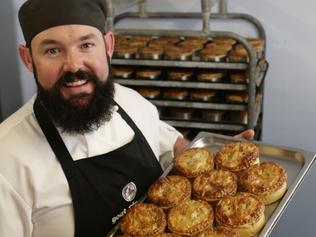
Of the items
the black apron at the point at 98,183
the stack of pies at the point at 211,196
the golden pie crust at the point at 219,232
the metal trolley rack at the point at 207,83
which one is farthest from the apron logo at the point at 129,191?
the metal trolley rack at the point at 207,83

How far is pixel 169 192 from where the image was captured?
4.41 ft

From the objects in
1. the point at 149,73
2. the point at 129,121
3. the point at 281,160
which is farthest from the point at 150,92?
the point at 281,160

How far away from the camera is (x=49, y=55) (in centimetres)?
130

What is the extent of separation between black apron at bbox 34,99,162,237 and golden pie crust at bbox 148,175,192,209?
13cm

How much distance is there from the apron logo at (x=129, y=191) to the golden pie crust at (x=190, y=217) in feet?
0.64

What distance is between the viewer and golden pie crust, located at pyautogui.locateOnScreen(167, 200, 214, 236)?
4.02 ft

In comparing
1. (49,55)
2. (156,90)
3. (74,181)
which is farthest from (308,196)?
(49,55)

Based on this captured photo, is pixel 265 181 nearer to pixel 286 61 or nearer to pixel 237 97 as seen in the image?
pixel 237 97

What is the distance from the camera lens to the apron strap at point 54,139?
1.38 meters

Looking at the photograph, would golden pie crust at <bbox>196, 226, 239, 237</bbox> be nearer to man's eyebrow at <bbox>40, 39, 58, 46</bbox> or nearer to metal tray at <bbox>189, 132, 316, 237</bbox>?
metal tray at <bbox>189, 132, 316, 237</bbox>

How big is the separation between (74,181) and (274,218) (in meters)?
0.58

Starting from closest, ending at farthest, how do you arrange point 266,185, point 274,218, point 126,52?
point 274,218 → point 266,185 → point 126,52

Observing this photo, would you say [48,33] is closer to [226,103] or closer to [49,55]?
[49,55]

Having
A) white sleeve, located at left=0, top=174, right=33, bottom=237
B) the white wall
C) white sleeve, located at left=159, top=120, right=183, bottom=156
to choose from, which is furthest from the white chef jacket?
the white wall
